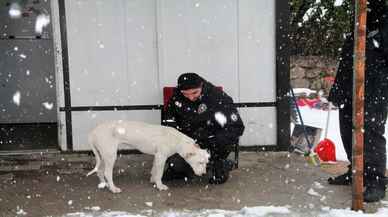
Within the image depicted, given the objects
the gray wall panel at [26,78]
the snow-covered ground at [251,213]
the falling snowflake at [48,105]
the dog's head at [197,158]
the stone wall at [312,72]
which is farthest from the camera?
the stone wall at [312,72]

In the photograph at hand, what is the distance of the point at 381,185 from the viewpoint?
516 cm

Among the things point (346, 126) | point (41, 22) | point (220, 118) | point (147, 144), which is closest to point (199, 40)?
point (220, 118)

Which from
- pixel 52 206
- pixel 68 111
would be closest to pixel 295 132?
pixel 68 111

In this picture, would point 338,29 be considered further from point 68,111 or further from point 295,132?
point 68,111

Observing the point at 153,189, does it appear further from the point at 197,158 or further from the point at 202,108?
the point at 202,108

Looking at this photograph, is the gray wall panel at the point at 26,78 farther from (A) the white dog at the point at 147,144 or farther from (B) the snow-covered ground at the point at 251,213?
(B) the snow-covered ground at the point at 251,213

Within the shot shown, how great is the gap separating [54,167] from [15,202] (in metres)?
1.36

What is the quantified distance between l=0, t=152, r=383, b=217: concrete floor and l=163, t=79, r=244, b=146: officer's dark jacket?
0.54m

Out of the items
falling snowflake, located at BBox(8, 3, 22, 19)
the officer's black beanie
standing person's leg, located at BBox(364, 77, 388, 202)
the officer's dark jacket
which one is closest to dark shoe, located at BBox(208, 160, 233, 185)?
the officer's dark jacket

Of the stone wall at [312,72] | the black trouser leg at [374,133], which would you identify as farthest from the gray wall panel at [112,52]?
the stone wall at [312,72]

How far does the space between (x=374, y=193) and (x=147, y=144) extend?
2.31 meters

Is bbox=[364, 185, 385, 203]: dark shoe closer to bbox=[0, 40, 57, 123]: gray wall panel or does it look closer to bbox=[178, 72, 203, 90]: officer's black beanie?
bbox=[178, 72, 203, 90]: officer's black beanie

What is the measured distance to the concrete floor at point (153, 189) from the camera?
16.4 feet

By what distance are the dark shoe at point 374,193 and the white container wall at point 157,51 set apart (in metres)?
2.38
